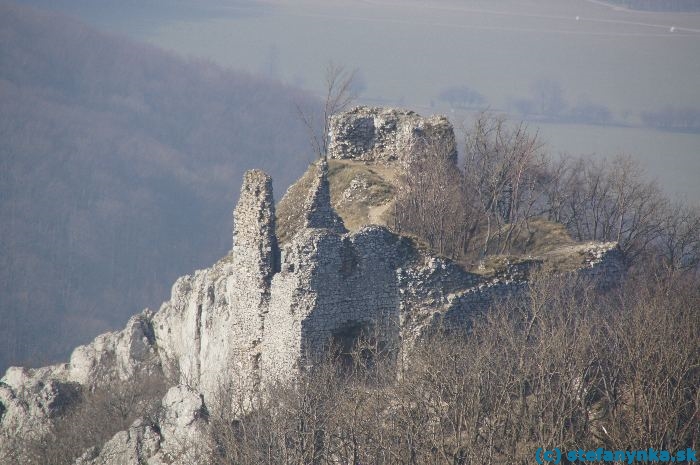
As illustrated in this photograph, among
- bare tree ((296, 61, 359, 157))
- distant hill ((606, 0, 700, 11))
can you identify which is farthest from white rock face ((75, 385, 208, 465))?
distant hill ((606, 0, 700, 11))

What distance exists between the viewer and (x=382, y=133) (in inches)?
1854

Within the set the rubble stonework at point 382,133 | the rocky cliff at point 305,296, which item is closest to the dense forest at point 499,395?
the rocky cliff at point 305,296

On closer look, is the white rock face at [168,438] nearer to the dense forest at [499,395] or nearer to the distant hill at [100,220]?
the dense forest at [499,395]

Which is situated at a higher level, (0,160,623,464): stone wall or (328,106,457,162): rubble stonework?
(328,106,457,162): rubble stonework

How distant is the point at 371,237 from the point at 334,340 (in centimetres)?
282

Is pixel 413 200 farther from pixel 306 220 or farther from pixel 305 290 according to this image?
pixel 305 290

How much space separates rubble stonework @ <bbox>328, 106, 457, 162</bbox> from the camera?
45688 mm

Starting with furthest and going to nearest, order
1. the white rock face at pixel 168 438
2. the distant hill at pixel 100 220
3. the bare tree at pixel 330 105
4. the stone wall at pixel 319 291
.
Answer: the distant hill at pixel 100 220
the bare tree at pixel 330 105
the white rock face at pixel 168 438
the stone wall at pixel 319 291

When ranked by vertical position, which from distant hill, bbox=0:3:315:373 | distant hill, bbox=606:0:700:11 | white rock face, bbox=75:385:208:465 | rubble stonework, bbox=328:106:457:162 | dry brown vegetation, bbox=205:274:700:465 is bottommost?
distant hill, bbox=0:3:315:373

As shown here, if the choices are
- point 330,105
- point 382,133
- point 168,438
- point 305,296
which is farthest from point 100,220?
point 305,296

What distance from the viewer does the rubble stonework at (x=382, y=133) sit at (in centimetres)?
4569

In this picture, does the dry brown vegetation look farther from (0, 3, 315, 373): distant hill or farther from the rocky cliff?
(0, 3, 315, 373): distant hill

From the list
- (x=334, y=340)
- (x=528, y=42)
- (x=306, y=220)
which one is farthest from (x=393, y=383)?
(x=528, y=42)

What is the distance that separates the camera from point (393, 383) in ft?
113
